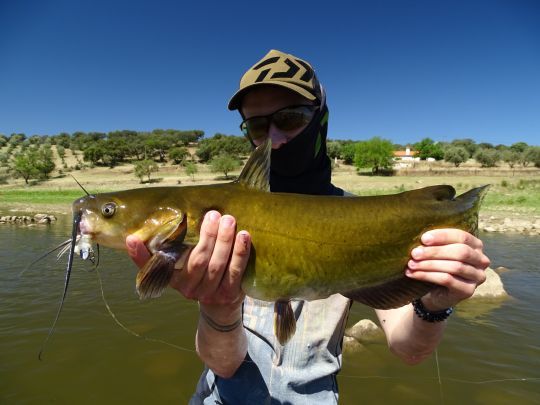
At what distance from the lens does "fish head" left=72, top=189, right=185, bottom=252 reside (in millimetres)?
1973

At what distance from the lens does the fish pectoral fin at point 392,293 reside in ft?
6.66

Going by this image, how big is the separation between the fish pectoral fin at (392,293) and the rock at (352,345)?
13.5 feet

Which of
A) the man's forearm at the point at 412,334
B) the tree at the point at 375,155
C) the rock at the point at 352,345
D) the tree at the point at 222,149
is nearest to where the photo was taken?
the man's forearm at the point at 412,334

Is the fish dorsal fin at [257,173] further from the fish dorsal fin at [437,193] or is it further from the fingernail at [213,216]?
the fish dorsal fin at [437,193]

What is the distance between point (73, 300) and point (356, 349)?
20.2ft

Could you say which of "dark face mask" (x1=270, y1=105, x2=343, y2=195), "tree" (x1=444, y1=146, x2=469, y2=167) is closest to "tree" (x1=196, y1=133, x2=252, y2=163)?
"tree" (x1=444, y1=146, x2=469, y2=167)

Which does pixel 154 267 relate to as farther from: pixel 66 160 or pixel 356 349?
pixel 66 160

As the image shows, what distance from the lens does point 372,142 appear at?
67.6m

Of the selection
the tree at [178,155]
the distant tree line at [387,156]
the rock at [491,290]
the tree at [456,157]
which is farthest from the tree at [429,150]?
the rock at [491,290]

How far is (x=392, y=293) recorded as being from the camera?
207 centimetres

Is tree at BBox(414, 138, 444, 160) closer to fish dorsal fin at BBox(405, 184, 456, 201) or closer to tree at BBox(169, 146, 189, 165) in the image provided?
tree at BBox(169, 146, 189, 165)

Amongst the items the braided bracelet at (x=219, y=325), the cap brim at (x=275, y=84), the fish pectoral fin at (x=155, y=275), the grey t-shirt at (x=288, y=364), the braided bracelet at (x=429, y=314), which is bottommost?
the grey t-shirt at (x=288, y=364)

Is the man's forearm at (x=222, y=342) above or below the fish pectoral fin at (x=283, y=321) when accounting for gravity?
below

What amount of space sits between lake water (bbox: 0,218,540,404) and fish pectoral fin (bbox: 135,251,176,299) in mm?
3663
